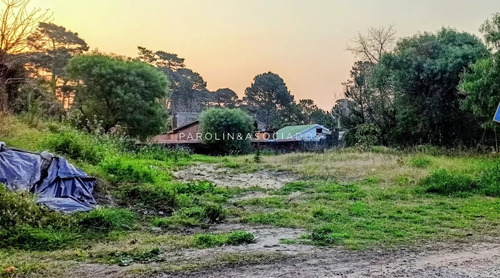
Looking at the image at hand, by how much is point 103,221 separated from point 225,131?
74.8 feet

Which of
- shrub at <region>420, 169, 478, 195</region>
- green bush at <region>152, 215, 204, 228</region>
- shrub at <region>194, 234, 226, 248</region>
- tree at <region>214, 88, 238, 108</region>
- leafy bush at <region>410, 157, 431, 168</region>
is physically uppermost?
tree at <region>214, 88, 238, 108</region>

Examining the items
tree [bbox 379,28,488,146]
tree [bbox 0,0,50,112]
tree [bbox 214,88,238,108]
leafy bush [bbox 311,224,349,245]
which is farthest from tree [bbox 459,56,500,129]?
tree [bbox 214,88,238,108]

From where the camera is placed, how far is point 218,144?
92.1 ft

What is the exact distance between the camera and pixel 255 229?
5375 mm

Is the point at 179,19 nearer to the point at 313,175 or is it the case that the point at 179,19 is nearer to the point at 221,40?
the point at 221,40

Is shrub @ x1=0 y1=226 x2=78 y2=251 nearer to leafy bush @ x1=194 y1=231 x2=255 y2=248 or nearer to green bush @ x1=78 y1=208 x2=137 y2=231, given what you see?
green bush @ x1=78 y1=208 x2=137 y2=231

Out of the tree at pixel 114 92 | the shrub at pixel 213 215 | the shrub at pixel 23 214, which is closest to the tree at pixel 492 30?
the shrub at pixel 213 215

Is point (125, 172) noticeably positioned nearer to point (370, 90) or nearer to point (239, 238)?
point (239, 238)

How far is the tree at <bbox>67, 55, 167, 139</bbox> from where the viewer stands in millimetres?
21734

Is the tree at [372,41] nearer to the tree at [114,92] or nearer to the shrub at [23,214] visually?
the tree at [114,92]

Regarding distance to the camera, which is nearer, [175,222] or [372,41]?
[175,222]

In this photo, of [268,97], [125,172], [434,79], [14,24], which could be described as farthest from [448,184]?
[268,97]

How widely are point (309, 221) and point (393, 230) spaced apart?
1.18m

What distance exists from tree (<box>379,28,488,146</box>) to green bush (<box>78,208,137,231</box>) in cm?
1806
